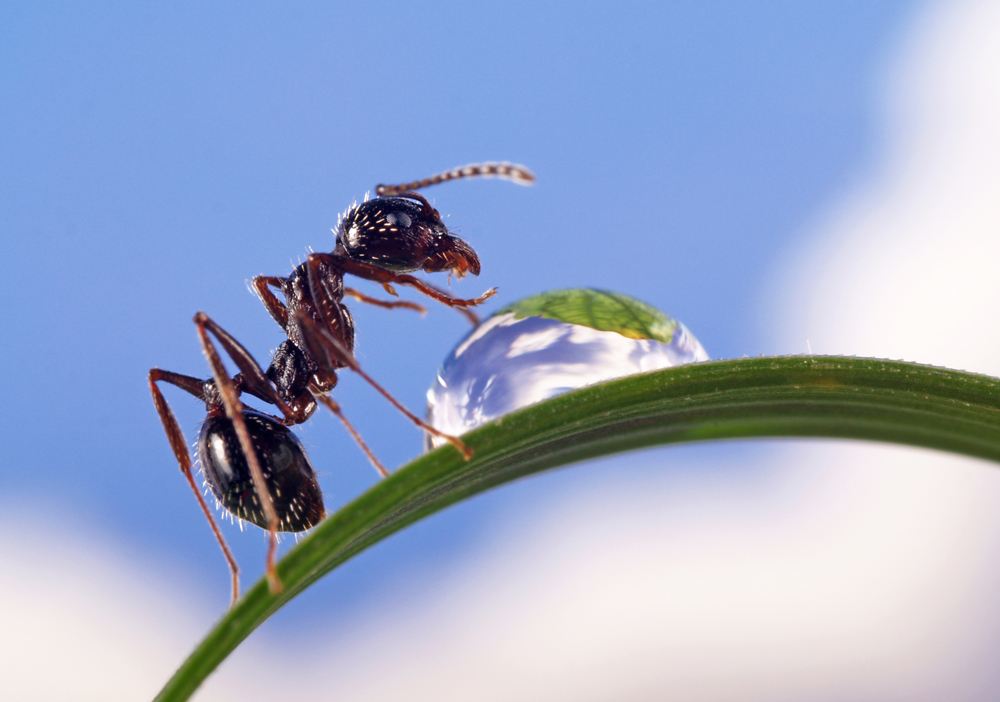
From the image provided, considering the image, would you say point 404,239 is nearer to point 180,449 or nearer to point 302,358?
point 302,358

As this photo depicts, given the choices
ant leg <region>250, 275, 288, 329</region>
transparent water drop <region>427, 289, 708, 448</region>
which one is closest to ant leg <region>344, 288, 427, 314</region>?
ant leg <region>250, 275, 288, 329</region>

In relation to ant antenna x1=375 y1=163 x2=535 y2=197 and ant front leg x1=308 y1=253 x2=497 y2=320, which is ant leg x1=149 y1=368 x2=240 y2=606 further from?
ant antenna x1=375 y1=163 x2=535 y2=197

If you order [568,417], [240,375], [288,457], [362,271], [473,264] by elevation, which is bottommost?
[568,417]

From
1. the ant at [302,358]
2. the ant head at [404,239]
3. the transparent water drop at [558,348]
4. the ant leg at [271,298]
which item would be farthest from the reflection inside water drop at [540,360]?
the ant leg at [271,298]

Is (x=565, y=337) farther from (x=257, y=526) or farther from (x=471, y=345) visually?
(x=257, y=526)

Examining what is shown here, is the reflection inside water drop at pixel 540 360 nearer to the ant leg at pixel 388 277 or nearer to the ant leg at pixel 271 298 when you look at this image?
the ant leg at pixel 388 277

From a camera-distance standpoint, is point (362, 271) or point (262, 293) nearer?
point (362, 271)

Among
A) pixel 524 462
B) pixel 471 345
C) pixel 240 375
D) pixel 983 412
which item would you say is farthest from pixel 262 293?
pixel 983 412
